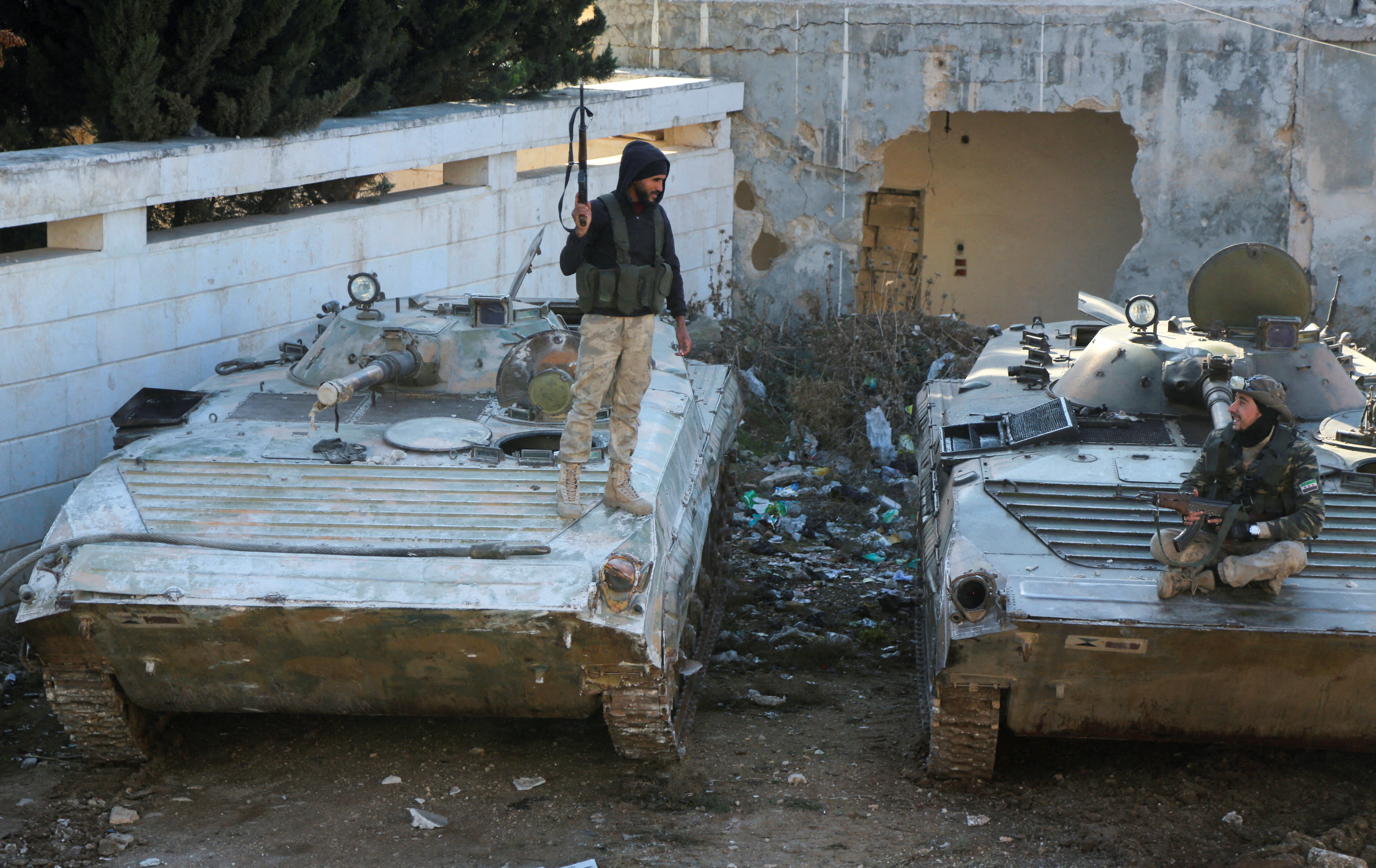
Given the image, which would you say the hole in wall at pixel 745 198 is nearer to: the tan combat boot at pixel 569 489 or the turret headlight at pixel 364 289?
the turret headlight at pixel 364 289

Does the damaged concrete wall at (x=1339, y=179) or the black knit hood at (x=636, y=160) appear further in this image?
the damaged concrete wall at (x=1339, y=179)

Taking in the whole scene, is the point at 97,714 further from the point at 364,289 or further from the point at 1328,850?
the point at 1328,850

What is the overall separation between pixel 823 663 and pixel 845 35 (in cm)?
699

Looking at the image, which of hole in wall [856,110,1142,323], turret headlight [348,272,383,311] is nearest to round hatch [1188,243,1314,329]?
turret headlight [348,272,383,311]

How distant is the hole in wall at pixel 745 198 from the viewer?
44.3 feet

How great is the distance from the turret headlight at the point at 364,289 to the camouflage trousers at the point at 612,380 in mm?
2052

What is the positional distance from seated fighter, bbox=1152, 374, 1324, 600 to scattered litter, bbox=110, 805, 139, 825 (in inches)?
151

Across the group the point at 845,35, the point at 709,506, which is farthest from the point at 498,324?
the point at 845,35

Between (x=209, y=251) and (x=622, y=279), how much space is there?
11.8 ft

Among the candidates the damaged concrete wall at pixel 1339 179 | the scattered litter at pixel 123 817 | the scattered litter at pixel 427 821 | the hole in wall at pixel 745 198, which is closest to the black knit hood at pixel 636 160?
the scattered litter at pixel 427 821

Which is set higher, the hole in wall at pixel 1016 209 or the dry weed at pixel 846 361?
the hole in wall at pixel 1016 209

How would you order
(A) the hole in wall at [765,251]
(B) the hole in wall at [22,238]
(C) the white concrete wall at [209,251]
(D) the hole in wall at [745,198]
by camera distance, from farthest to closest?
(A) the hole in wall at [765,251] → (D) the hole in wall at [745,198] → (B) the hole in wall at [22,238] → (C) the white concrete wall at [209,251]

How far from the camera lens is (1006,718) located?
216 inches

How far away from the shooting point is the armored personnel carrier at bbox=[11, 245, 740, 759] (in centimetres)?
520
